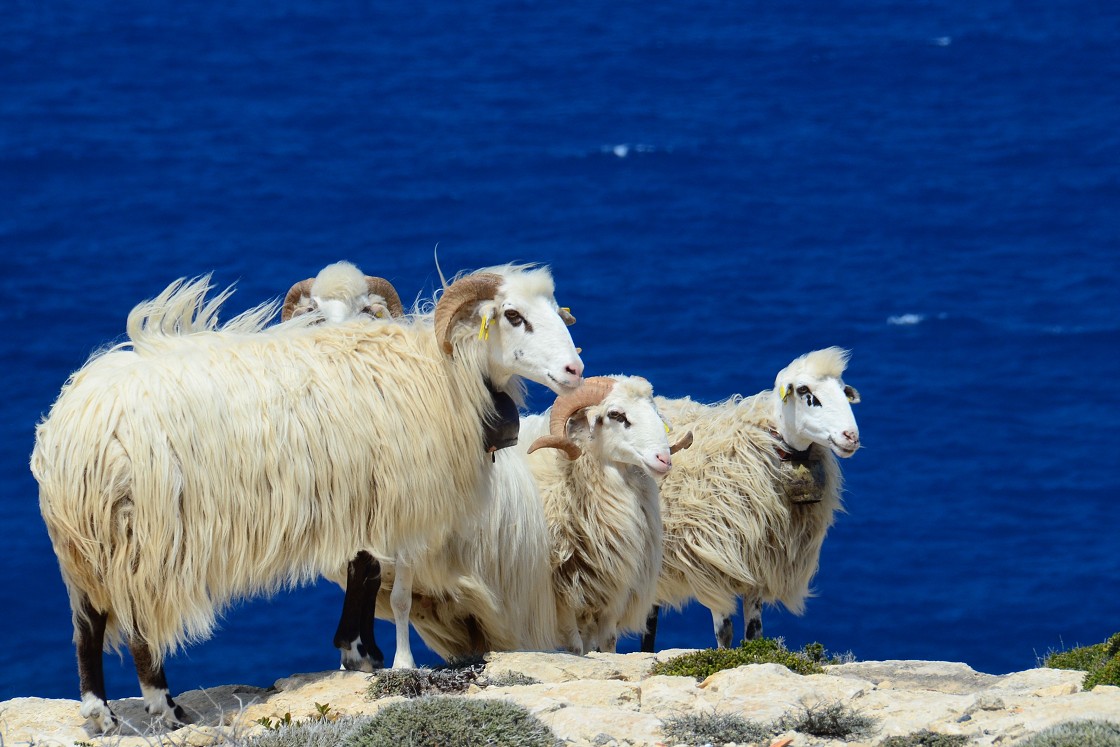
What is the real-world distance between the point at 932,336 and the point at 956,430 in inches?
155

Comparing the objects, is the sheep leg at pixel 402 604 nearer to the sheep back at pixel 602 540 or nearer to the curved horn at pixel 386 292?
the sheep back at pixel 602 540

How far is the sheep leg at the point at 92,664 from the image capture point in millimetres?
8391

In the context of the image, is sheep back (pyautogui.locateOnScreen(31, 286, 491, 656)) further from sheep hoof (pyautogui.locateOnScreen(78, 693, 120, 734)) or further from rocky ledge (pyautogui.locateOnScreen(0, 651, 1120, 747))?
rocky ledge (pyautogui.locateOnScreen(0, 651, 1120, 747))

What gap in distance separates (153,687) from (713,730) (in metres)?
3.18

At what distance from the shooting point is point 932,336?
32.5m

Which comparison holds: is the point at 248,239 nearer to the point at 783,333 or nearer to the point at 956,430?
the point at 783,333

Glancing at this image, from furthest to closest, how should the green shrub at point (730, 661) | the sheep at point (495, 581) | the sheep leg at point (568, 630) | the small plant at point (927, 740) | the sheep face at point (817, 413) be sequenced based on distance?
the sheep face at point (817, 413) → the sheep leg at point (568, 630) → the sheep at point (495, 581) → the green shrub at point (730, 661) → the small plant at point (927, 740)

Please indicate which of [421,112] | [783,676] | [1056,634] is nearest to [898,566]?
[1056,634]

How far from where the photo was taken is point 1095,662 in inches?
356

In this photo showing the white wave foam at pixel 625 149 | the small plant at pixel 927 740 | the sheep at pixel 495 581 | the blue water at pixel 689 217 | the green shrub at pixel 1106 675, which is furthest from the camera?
the white wave foam at pixel 625 149

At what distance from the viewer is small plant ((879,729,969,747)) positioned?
6922mm

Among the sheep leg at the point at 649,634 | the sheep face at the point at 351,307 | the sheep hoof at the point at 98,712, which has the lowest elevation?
the sheep hoof at the point at 98,712

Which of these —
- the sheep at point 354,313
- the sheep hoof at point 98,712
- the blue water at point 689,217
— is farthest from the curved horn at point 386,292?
the blue water at point 689,217

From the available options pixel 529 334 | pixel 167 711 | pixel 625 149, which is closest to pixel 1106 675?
pixel 529 334
